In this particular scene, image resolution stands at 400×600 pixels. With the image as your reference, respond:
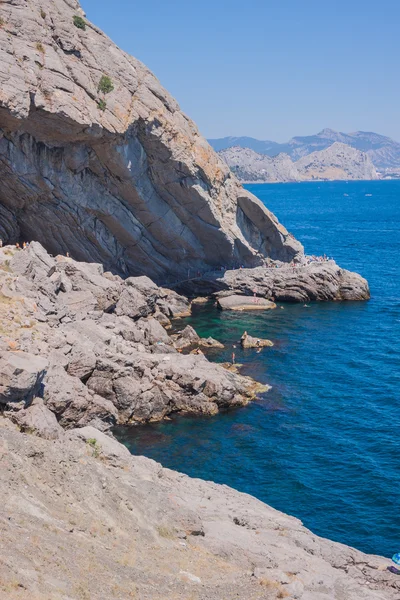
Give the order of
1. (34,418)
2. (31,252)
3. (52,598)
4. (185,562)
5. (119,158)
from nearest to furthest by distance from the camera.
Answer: (52,598), (185,562), (34,418), (31,252), (119,158)

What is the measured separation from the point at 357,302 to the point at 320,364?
27.0 metres

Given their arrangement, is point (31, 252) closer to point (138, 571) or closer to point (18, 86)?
point (18, 86)

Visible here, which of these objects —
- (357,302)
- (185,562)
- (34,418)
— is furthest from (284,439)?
(357,302)

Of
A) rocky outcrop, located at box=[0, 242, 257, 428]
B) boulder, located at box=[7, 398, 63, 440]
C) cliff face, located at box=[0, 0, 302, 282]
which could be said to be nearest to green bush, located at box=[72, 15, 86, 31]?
cliff face, located at box=[0, 0, 302, 282]

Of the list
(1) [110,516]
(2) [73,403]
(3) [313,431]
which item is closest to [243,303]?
(3) [313,431]

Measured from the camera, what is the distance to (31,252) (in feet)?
195

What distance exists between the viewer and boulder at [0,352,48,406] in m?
34.4

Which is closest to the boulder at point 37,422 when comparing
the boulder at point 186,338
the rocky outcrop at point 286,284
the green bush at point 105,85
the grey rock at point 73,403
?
the grey rock at point 73,403

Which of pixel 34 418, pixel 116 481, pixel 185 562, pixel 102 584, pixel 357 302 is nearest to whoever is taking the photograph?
pixel 102 584

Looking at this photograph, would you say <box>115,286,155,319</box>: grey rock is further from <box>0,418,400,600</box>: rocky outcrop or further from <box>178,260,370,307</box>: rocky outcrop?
<box>0,418,400,600</box>: rocky outcrop

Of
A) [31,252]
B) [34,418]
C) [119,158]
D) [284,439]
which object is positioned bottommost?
[284,439]

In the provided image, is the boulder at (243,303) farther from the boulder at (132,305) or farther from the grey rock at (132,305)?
the grey rock at (132,305)

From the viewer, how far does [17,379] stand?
34656mm

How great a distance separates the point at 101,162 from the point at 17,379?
42067mm
